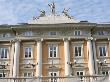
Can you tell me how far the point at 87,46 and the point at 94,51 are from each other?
1.12 meters

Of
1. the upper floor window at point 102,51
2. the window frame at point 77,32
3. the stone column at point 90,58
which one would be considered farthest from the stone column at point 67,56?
the upper floor window at point 102,51

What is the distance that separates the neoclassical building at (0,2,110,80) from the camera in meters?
42.7

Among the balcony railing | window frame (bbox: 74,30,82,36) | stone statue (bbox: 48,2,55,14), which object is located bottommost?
the balcony railing

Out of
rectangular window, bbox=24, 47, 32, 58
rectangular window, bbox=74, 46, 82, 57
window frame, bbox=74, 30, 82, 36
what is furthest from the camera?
window frame, bbox=74, 30, 82, 36

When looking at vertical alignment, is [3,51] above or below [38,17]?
below

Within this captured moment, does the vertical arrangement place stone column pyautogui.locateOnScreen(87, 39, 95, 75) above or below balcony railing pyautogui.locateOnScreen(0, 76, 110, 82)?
above

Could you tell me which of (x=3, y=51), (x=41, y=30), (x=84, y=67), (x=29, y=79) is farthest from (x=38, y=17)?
(x=29, y=79)

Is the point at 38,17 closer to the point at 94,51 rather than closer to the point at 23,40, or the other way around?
the point at 23,40

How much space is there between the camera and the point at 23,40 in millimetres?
43844

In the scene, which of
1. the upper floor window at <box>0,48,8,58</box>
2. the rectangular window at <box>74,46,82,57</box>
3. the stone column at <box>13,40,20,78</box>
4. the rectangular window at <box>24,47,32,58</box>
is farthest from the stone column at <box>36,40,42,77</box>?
the rectangular window at <box>74,46,82,57</box>

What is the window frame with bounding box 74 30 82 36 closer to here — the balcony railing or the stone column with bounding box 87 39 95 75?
the stone column with bounding box 87 39 95 75

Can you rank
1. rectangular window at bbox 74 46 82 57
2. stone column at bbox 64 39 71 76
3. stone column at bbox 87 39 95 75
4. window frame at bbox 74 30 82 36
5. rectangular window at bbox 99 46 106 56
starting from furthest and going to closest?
1. window frame at bbox 74 30 82 36
2. rectangular window at bbox 99 46 106 56
3. rectangular window at bbox 74 46 82 57
4. stone column at bbox 64 39 71 76
5. stone column at bbox 87 39 95 75

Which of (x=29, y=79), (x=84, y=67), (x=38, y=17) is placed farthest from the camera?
(x=38, y=17)

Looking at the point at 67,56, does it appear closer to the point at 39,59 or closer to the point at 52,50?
the point at 52,50
